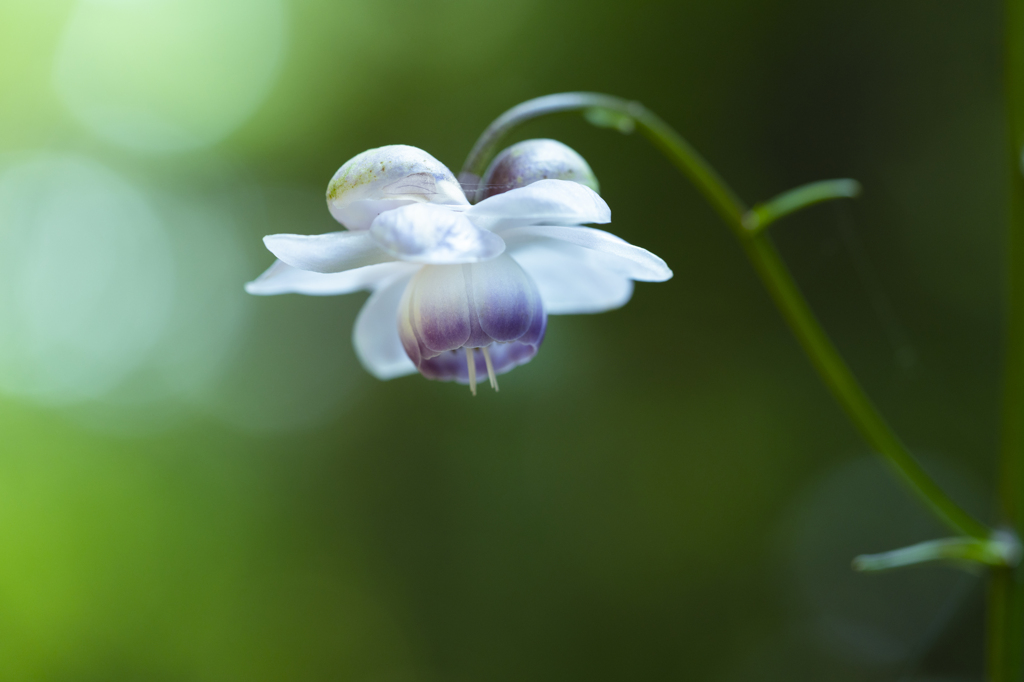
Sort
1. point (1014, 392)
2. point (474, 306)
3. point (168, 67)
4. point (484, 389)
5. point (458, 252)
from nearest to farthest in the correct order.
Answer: point (458, 252) → point (474, 306) → point (1014, 392) → point (484, 389) → point (168, 67)

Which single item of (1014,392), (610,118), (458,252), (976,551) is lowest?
(976,551)

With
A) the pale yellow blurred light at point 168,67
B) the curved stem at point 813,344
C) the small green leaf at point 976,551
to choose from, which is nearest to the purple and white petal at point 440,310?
the curved stem at point 813,344

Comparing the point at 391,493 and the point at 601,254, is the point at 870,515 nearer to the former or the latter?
the point at 391,493

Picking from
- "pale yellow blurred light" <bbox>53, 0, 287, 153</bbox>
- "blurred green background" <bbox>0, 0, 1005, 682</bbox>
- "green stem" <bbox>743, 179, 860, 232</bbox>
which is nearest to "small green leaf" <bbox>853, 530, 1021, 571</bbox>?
"green stem" <bbox>743, 179, 860, 232</bbox>

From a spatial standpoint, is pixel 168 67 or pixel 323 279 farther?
pixel 168 67

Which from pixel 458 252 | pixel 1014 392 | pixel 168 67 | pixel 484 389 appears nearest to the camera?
pixel 458 252

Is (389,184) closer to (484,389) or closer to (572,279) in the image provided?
(572,279)

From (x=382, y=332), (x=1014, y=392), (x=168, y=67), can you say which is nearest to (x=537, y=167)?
(x=382, y=332)

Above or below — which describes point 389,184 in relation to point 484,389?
below
